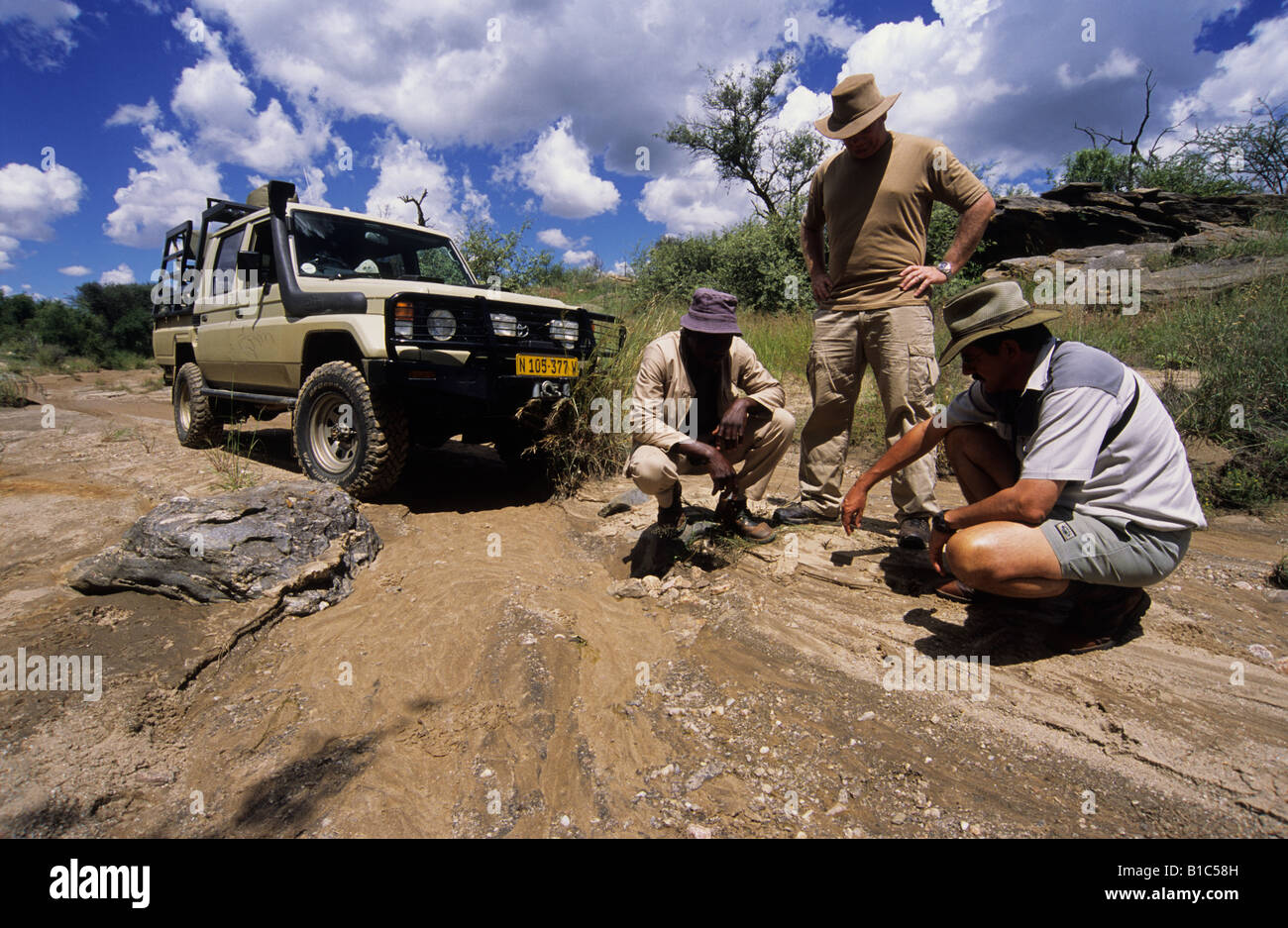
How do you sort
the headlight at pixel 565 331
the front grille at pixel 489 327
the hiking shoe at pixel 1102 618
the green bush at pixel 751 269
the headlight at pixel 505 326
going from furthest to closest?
the green bush at pixel 751 269 < the headlight at pixel 565 331 < the headlight at pixel 505 326 < the front grille at pixel 489 327 < the hiking shoe at pixel 1102 618

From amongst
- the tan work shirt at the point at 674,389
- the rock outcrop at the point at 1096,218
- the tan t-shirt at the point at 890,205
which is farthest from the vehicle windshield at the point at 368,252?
the rock outcrop at the point at 1096,218

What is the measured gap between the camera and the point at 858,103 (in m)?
3.04

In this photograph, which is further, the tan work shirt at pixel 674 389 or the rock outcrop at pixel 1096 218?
the rock outcrop at pixel 1096 218

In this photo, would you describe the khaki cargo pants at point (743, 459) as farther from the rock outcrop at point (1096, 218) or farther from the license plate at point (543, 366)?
the rock outcrop at point (1096, 218)

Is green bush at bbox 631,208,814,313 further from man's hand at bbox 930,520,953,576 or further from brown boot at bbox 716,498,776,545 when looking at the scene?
man's hand at bbox 930,520,953,576

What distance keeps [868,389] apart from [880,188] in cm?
359

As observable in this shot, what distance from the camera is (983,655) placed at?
233cm

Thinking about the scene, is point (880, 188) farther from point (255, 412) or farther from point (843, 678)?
point (255, 412)

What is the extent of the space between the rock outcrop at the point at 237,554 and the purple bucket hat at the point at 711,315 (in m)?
2.11

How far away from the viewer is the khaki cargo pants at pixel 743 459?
3086 millimetres

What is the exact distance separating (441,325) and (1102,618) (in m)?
3.66

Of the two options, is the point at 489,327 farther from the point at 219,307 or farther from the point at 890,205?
the point at 219,307

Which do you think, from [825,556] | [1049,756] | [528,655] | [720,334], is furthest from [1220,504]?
[528,655]

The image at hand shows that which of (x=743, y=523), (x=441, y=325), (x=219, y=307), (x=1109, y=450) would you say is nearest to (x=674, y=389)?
(x=743, y=523)
